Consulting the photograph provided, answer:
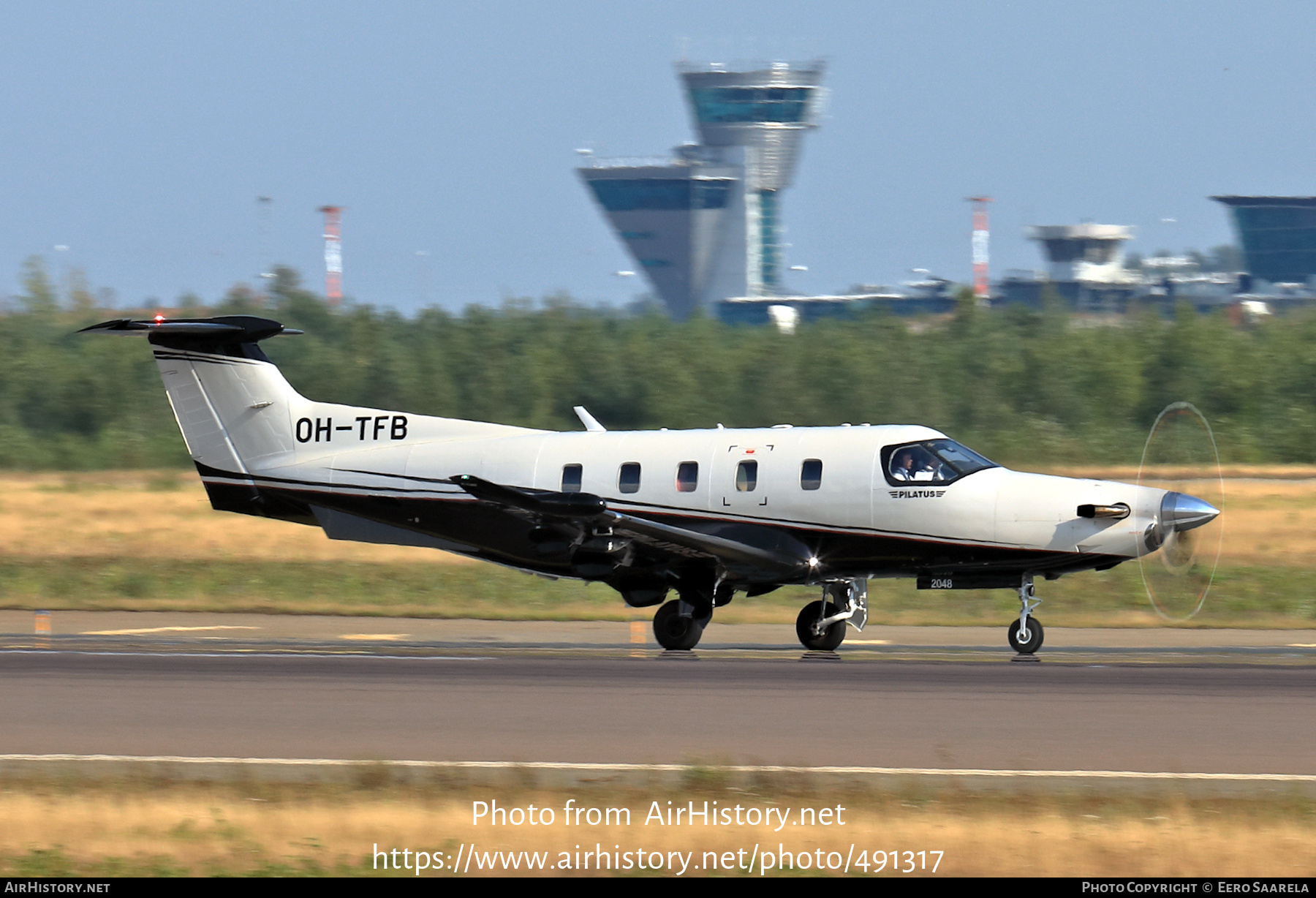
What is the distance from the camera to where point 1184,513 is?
17.9 metres

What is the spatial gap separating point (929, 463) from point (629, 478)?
3.93m

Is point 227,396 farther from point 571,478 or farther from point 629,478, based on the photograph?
point 629,478

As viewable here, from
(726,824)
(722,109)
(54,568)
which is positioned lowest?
(54,568)

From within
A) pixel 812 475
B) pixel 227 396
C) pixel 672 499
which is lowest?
pixel 672 499

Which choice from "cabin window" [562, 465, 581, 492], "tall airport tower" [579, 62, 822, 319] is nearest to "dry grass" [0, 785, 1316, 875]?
"cabin window" [562, 465, 581, 492]

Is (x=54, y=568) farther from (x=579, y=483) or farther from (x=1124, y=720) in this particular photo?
(x=1124, y=720)

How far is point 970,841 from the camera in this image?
870 centimetres

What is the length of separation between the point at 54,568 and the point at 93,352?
35.6 metres

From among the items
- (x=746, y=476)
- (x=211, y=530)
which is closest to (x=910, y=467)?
(x=746, y=476)

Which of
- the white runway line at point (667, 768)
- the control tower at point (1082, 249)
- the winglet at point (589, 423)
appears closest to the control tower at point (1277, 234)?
the control tower at point (1082, 249)

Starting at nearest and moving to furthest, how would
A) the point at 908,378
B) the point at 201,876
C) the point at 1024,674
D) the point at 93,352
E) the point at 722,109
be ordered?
1. the point at 201,876
2. the point at 1024,674
3. the point at 908,378
4. the point at 93,352
5. the point at 722,109

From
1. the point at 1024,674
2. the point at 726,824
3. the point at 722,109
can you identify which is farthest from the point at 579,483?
the point at 722,109

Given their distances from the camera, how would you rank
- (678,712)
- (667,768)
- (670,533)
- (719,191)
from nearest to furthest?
(667,768)
(678,712)
(670,533)
(719,191)

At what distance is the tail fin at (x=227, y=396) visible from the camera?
22000 mm
